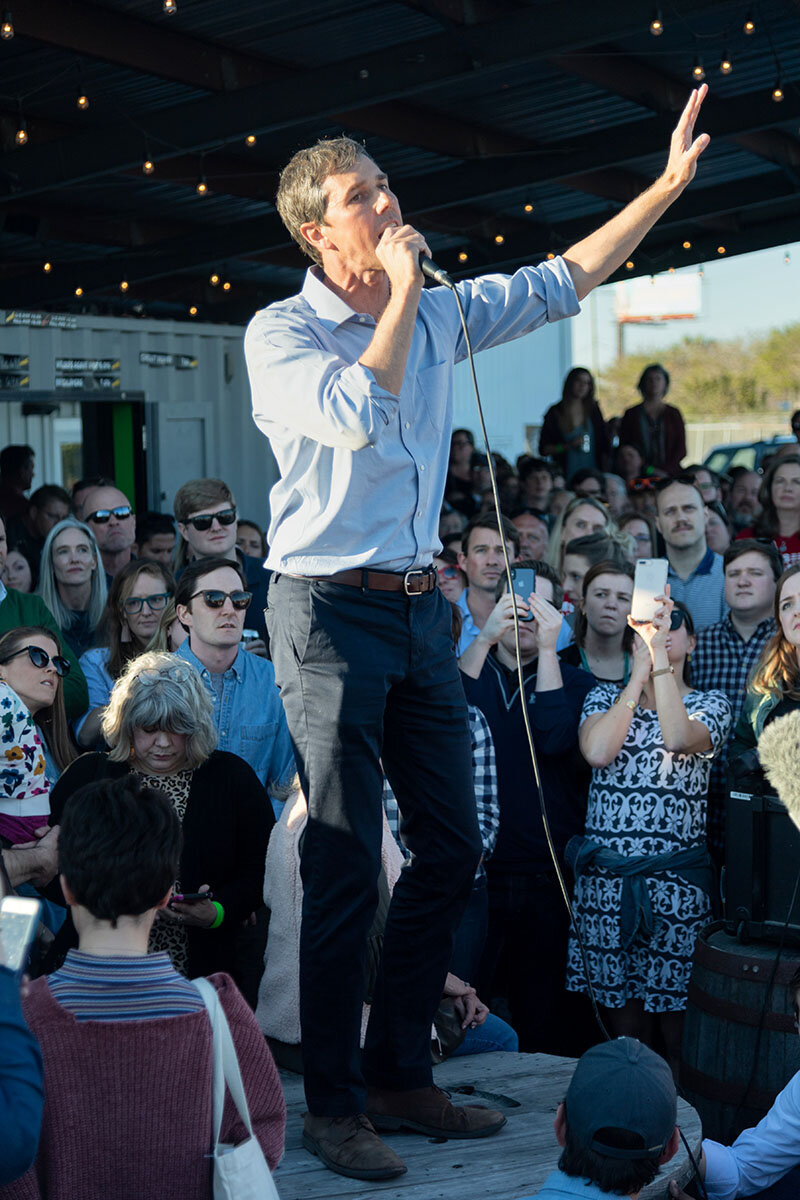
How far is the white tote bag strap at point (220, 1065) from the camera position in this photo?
7.12 ft

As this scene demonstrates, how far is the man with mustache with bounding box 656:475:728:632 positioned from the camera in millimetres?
6410

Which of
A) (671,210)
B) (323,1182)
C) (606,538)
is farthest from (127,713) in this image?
(671,210)

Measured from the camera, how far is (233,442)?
13227 mm

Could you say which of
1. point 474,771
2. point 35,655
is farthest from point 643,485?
point 35,655

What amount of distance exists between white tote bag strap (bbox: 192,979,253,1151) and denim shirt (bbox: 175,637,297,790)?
2268 mm

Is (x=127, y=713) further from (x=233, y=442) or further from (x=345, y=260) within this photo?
(x=233, y=442)

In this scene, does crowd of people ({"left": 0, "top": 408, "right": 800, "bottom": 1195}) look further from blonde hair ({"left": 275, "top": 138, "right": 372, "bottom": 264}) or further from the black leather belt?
blonde hair ({"left": 275, "top": 138, "right": 372, "bottom": 264})

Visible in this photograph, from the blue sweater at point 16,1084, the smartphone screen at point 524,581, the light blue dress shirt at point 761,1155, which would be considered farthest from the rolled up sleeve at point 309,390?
the smartphone screen at point 524,581

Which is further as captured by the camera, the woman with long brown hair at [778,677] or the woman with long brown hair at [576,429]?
the woman with long brown hair at [576,429]

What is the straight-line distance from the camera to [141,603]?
534cm

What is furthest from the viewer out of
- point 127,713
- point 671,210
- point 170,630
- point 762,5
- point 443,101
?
point 671,210

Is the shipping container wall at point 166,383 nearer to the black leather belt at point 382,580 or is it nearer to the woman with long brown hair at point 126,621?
the woman with long brown hair at point 126,621

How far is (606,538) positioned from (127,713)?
304cm

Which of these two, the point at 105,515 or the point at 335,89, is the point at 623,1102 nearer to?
the point at 105,515
